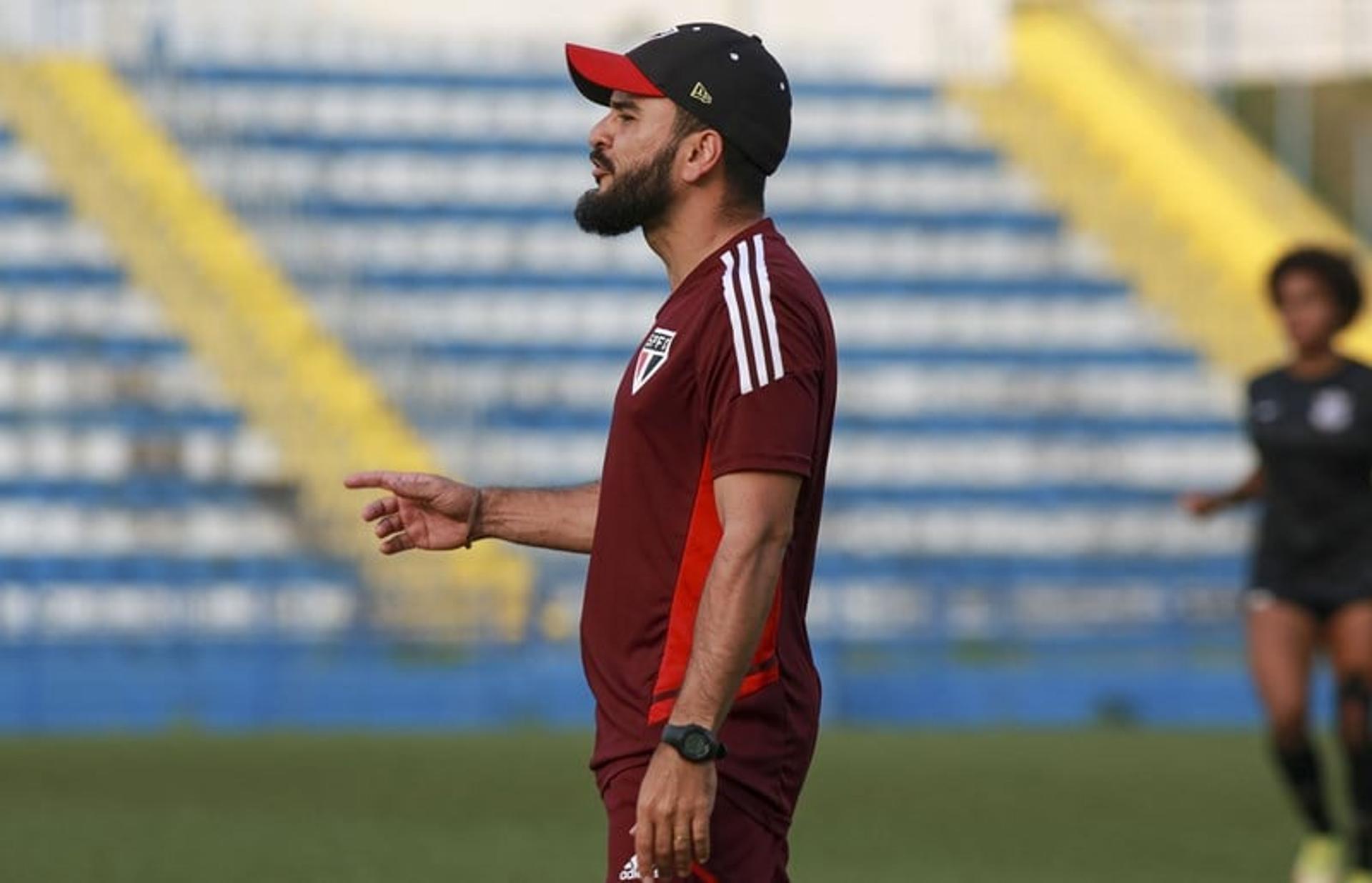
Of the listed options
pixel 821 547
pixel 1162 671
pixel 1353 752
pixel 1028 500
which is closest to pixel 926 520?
pixel 1028 500

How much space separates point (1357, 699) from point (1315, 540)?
0.53 metres

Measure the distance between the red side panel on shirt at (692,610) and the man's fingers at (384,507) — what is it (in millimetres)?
759

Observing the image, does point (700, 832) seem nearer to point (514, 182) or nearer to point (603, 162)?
point (603, 162)

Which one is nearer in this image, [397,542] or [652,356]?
[652,356]

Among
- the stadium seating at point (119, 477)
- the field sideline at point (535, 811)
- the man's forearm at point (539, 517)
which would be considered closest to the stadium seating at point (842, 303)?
the stadium seating at point (119, 477)

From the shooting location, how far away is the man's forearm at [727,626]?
4250 millimetres

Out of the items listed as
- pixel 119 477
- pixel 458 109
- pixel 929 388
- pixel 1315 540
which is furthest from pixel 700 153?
pixel 458 109

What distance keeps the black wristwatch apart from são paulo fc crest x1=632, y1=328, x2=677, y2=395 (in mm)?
542

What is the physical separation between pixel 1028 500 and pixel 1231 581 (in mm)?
2767

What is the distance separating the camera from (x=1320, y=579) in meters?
9.80

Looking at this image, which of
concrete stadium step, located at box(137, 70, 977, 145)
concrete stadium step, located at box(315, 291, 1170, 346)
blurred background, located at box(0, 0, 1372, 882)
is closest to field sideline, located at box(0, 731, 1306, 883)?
blurred background, located at box(0, 0, 1372, 882)

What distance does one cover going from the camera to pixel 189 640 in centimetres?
1727

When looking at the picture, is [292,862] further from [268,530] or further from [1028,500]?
[1028,500]

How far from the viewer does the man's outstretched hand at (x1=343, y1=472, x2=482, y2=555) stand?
5.05m
